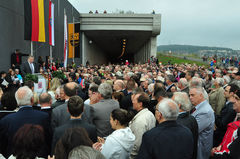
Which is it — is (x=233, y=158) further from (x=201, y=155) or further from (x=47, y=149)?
(x=47, y=149)

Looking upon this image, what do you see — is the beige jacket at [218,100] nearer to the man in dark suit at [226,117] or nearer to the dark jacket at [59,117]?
the man in dark suit at [226,117]

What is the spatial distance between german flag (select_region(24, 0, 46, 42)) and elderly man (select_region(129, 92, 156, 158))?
934 centimetres

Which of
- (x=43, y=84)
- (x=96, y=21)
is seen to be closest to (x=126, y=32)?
(x=96, y=21)

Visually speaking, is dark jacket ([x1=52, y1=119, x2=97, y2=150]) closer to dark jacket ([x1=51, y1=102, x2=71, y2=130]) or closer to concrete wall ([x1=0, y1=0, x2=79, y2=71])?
dark jacket ([x1=51, y1=102, x2=71, y2=130])

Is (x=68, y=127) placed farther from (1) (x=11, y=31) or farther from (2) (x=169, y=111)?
(1) (x=11, y=31)

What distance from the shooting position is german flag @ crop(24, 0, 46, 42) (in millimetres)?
11133

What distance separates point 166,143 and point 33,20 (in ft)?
36.6

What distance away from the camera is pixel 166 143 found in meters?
2.60

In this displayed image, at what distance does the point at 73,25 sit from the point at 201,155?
19619 millimetres

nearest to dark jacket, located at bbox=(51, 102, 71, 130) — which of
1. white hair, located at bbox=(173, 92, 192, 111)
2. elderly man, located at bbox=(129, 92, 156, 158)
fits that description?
elderly man, located at bbox=(129, 92, 156, 158)

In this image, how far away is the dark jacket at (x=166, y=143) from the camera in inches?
102

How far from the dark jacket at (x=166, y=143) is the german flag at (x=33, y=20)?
34.2 feet

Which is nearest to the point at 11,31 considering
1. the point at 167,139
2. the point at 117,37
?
the point at 167,139

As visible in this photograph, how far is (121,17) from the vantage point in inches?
1095
